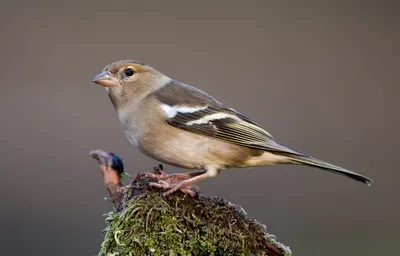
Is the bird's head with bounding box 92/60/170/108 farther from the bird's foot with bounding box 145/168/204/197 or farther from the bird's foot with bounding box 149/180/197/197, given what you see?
the bird's foot with bounding box 149/180/197/197

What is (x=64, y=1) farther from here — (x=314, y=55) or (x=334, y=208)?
(x=334, y=208)

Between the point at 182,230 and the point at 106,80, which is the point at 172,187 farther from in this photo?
the point at 106,80

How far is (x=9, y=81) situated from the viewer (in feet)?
31.9

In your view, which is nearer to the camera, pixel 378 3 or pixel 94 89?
pixel 94 89

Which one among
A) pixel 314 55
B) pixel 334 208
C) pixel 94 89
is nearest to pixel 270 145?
pixel 334 208

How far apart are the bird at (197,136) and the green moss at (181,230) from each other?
0.64 metres

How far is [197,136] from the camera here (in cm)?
409

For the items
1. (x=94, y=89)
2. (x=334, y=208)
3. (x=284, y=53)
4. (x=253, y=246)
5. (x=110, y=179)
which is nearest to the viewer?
(x=253, y=246)

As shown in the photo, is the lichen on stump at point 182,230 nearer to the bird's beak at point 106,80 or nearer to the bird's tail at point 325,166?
the bird's tail at point 325,166

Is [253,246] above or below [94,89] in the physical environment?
below

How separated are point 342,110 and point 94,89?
167 inches

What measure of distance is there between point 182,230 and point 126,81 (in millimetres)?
1703

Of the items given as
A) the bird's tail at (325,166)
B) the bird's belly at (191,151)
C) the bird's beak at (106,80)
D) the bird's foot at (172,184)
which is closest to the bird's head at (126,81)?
the bird's beak at (106,80)

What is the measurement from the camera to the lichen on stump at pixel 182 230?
305cm
